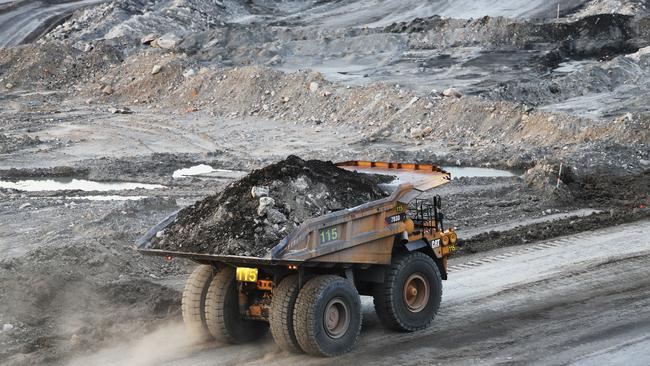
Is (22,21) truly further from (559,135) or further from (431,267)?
(431,267)

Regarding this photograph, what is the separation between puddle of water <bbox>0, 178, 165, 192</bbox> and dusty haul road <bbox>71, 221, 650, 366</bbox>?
11408mm

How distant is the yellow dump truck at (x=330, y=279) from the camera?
37.0 ft

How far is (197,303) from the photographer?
40.0 feet

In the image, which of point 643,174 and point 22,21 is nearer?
point 643,174

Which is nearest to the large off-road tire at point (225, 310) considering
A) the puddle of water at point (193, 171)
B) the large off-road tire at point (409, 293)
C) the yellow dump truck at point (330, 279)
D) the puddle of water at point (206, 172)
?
the yellow dump truck at point (330, 279)

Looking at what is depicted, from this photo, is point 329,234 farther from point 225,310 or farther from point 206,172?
point 206,172

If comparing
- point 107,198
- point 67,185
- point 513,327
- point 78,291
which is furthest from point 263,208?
point 67,185

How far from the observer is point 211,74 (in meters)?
37.3

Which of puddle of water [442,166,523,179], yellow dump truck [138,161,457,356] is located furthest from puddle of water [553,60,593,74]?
yellow dump truck [138,161,457,356]

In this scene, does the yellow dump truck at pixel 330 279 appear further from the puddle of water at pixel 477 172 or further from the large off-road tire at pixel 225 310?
the puddle of water at pixel 477 172

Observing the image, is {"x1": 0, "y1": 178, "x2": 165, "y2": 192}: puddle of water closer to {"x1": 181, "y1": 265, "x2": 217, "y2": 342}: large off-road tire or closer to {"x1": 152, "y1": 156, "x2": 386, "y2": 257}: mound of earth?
{"x1": 181, "y1": 265, "x2": 217, "y2": 342}: large off-road tire

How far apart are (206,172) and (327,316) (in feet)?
52.1

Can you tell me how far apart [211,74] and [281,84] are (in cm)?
345

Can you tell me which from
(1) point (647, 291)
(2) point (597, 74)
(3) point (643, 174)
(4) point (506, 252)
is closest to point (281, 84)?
(2) point (597, 74)
